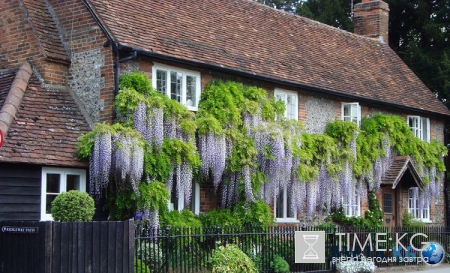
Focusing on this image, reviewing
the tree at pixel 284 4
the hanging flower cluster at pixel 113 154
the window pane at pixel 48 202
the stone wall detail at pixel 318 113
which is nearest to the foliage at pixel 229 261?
the hanging flower cluster at pixel 113 154

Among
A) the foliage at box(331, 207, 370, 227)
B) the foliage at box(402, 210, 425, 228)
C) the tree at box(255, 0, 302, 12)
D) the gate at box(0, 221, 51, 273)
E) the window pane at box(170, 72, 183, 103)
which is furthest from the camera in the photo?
the tree at box(255, 0, 302, 12)

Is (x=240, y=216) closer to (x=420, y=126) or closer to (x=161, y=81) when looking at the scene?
(x=161, y=81)

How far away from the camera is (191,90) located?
1964 cm

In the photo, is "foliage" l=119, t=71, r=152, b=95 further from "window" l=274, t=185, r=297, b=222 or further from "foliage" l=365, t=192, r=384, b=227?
"foliage" l=365, t=192, r=384, b=227

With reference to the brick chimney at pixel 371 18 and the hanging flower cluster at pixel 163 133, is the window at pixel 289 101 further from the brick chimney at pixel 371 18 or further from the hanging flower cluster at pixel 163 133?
the brick chimney at pixel 371 18

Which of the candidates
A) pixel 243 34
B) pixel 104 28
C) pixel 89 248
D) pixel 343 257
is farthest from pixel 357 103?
pixel 89 248

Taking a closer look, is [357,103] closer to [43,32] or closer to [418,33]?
[43,32]

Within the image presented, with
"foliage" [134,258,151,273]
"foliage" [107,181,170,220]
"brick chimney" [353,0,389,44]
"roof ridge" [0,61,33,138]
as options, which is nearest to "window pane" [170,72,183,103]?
"foliage" [107,181,170,220]

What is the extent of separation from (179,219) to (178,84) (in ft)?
11.8

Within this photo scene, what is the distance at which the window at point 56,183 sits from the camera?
1650cm

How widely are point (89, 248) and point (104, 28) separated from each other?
22.2 ft

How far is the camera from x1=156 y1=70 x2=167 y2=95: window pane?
18.8 meters

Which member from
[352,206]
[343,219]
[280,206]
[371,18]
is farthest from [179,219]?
[371,18]

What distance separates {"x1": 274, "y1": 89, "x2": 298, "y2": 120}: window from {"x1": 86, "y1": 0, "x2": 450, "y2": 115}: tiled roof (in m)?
0.52
